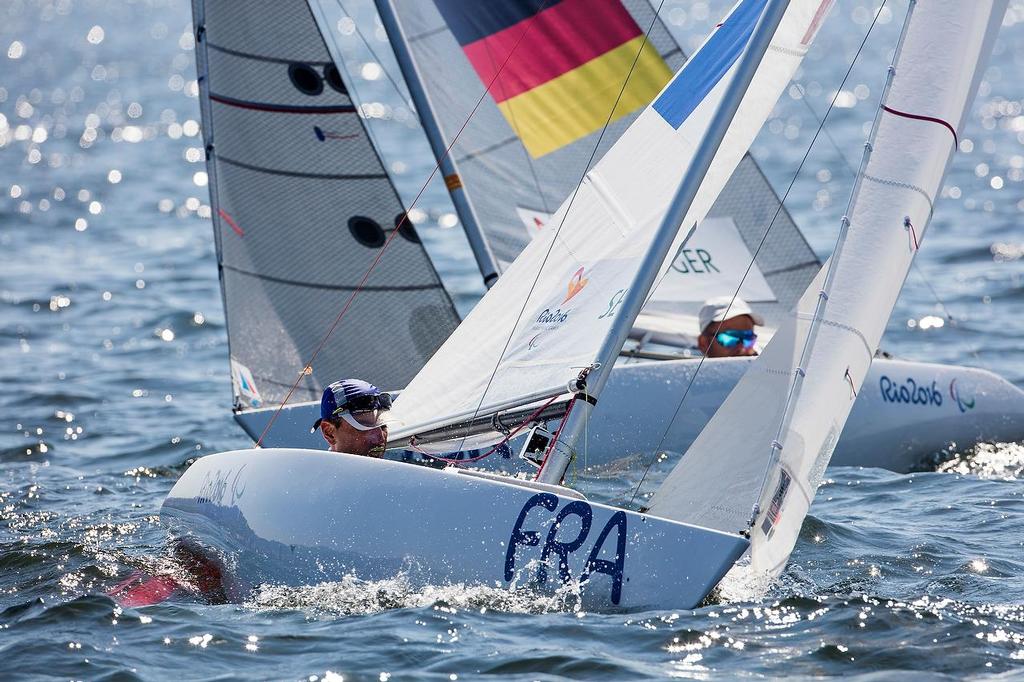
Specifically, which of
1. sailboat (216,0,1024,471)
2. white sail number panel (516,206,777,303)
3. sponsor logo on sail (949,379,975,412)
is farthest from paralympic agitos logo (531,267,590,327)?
white sail number panel (516,206,777,303)

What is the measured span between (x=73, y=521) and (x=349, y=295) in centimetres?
210

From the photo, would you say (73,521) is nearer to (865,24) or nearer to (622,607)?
(622,607)

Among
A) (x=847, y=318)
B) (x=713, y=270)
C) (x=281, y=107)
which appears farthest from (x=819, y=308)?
(x=713, y=270)

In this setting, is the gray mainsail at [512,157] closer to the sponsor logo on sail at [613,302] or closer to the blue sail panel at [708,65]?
the blue sail panel at [708,65]

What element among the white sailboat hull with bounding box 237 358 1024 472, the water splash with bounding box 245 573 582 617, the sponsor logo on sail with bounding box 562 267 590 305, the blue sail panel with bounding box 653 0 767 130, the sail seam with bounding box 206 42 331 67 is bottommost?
the water splash with bounding box 245 573 582 617

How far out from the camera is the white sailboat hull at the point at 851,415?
811 centimetres

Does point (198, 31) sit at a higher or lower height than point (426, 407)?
higher

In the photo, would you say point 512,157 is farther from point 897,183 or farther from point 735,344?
point 897,183

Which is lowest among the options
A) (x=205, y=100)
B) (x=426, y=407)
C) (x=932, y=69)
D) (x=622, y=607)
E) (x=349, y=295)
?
(x=622, y=607)

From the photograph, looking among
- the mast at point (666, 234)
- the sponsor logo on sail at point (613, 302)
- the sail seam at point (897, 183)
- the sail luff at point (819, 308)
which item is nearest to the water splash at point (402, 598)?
the mast at point (666, 234)

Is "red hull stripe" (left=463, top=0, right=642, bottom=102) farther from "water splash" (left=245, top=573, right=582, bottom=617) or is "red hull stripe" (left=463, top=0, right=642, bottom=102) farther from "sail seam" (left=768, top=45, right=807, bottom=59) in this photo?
"water splash" (left=245, top=573, right=582, bottom=617)

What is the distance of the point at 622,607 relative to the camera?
5160 mm

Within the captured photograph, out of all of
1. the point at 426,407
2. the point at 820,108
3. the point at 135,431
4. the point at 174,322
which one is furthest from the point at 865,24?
the point at 426,407

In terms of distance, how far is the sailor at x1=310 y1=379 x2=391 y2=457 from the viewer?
5945 millimetres
